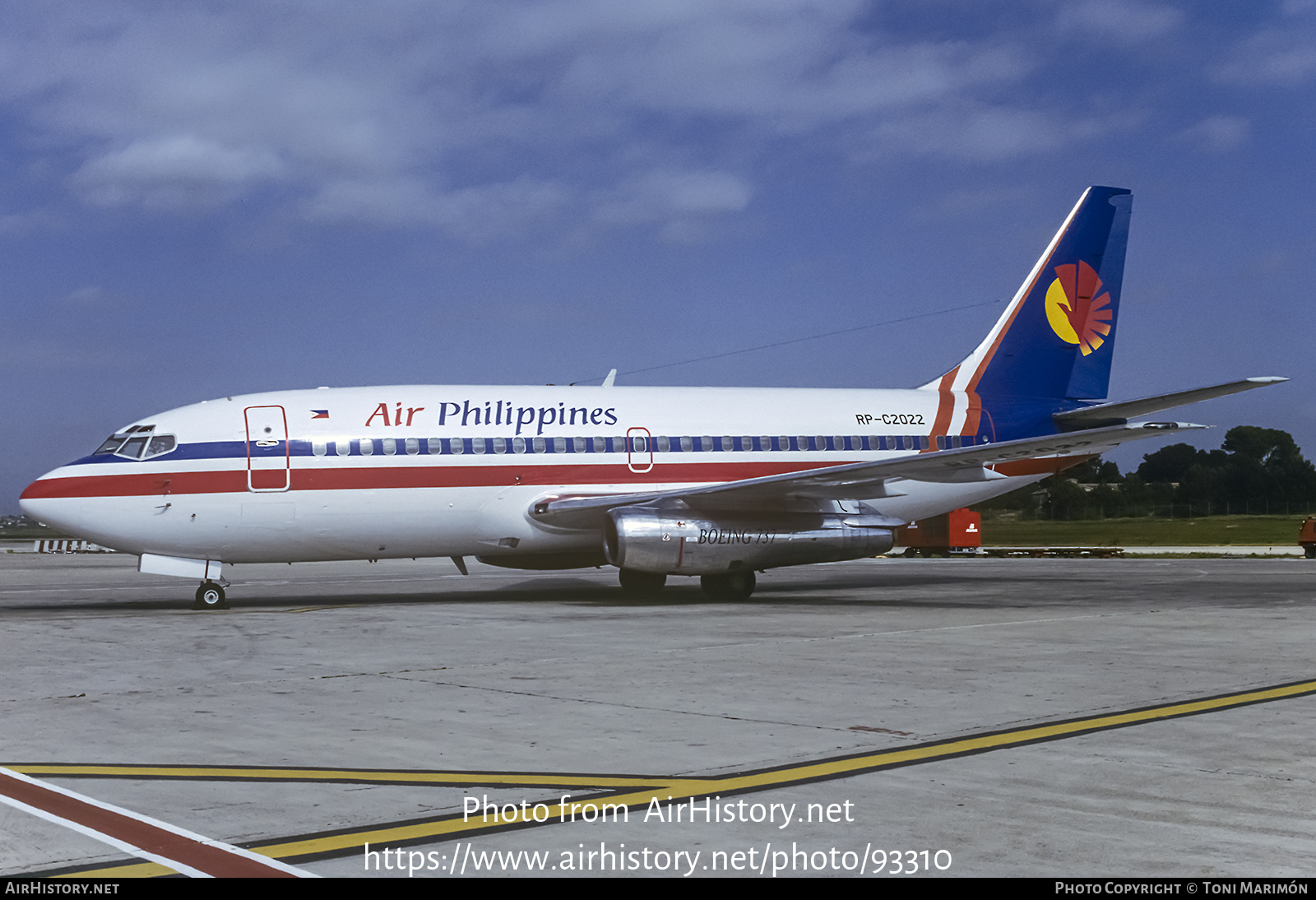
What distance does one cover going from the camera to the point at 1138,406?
23.5m

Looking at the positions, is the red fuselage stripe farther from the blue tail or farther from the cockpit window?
the blue tail

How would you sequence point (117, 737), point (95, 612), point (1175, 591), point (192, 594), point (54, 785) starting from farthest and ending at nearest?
1. point (192, 594)
2. point (1175, 591)
3. point (95, 612)
4. point (117, 737)
5. point (54, 785)

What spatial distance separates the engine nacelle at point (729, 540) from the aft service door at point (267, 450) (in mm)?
5542

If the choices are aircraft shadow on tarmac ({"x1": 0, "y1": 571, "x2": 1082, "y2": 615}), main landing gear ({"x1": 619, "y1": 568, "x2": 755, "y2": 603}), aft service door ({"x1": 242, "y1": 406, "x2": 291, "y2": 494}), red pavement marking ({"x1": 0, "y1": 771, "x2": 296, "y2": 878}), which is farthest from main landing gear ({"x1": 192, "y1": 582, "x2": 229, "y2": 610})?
red pavement marking ({"x1": 0, "y1": 771, "x2": 296, "y2": 878})

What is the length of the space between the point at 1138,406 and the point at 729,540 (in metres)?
8.65

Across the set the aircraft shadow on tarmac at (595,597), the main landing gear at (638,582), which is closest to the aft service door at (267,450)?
the aircraft shadow on tarmac at (595,597)

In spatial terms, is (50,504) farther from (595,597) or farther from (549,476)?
(595,597)

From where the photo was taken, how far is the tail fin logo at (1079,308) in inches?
1079

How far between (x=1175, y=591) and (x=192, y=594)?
65.8ft

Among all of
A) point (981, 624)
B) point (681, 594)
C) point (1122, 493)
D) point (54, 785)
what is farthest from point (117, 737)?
point (1122, 493)

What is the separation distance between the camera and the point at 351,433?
21.2 metres

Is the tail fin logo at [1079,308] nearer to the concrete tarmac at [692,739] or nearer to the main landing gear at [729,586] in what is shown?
the main landing gear at [729,586]
